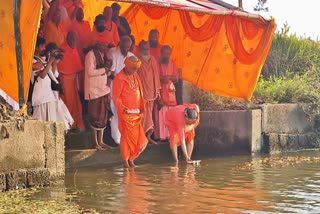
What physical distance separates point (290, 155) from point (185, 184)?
4.18m

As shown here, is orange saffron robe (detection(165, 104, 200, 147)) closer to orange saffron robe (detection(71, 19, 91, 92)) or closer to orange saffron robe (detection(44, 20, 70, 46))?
orange saffron robe (detection(71, 19, 91, 92))

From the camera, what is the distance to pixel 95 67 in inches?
443

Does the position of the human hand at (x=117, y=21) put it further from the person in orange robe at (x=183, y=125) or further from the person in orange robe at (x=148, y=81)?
the person in orange robe at (x=183, y=125)

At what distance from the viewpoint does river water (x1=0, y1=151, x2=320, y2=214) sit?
6.57m

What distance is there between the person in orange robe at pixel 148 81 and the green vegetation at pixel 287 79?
119 centimetres

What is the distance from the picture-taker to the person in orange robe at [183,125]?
34.9 ft

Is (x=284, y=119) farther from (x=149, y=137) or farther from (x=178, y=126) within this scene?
(x=178, y=126)

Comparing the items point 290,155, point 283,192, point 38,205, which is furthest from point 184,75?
point 38,205

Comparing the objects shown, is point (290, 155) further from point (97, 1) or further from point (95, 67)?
point (97, 1)

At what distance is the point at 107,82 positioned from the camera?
1141 cm

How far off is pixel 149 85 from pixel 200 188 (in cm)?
436

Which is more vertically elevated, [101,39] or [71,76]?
[101,39]

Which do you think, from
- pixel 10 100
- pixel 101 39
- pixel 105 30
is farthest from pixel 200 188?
pixel 105 30

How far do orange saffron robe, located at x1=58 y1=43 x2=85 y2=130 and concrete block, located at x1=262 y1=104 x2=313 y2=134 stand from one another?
357 cm
